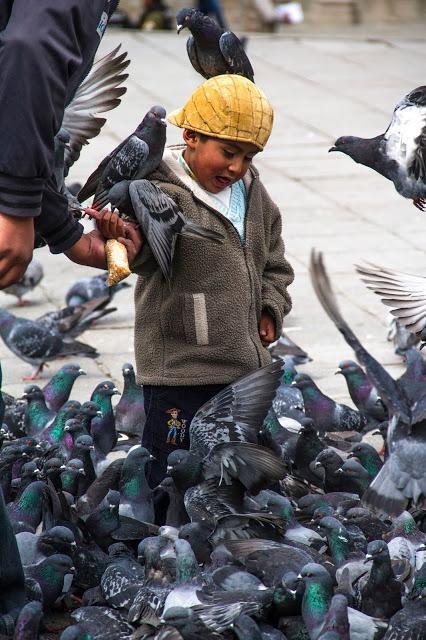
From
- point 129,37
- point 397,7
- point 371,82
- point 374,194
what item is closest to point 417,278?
point 374,194

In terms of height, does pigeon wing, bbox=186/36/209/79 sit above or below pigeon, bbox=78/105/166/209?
above

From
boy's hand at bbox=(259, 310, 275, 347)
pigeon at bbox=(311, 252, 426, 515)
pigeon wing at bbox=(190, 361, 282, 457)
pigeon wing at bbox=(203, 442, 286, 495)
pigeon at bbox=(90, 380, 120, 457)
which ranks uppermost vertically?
boy's hand at bbox=(259, 310, 275, 347)

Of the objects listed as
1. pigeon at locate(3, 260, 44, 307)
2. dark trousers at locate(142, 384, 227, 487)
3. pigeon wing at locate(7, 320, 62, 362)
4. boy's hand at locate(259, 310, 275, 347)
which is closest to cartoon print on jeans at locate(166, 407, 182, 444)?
dark trousers at locate(142, 384, 227, 487)

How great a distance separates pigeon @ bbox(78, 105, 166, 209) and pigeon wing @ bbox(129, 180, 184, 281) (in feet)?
0.48

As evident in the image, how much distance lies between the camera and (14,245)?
3.56m

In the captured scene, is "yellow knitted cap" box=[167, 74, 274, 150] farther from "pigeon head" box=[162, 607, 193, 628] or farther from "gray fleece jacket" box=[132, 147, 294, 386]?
"pigeon head" box=[162, 607, 193, 628]

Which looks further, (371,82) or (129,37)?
Answer: (129,37)

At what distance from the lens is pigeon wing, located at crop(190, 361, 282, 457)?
478 cm

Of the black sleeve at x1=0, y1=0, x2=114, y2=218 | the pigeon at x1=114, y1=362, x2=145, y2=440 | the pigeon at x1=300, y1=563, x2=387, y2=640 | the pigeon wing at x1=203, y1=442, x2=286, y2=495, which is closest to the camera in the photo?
the black sleeve at x1=0, y1=0, x2=114, y2=218

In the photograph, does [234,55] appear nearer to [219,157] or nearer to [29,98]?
[219,157]

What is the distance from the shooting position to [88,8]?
3.60 metres

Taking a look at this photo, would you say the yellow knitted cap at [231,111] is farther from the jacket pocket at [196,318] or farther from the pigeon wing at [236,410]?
the pigeon wing at [236,410]

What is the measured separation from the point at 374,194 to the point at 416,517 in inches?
258

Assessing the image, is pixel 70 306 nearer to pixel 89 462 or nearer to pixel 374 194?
pixel 89 462
